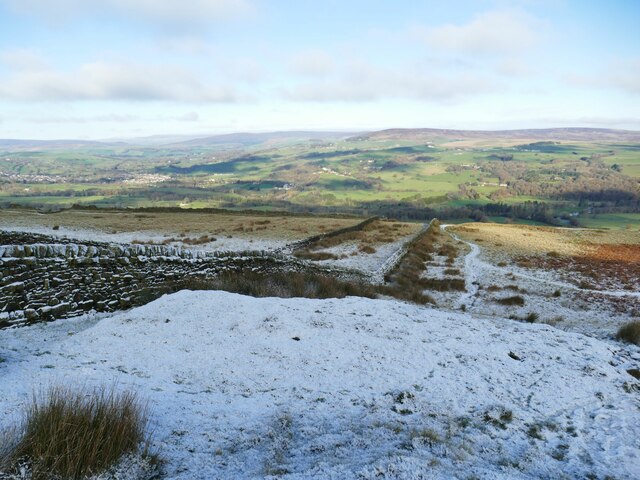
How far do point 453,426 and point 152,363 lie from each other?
536cm

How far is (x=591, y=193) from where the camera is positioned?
116125 mm

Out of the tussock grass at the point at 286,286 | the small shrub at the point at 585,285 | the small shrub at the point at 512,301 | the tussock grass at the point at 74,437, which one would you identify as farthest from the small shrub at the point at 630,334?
the tussock grass at the point at 74,437

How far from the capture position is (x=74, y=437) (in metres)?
3.46

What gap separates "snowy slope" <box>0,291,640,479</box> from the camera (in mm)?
4457

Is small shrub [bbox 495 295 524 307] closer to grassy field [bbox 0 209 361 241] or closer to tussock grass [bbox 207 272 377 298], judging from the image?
tussock grass [bbox 207 272 377 298]

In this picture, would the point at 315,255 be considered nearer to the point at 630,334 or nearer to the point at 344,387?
the point at 630,334

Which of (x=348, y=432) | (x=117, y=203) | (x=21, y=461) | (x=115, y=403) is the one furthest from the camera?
(x=117, y=203)

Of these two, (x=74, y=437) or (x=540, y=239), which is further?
(x=540, y=239)

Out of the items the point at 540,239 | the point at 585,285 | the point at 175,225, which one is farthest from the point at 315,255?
the point at 540,239

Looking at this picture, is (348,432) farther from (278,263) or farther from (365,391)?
(278,263)

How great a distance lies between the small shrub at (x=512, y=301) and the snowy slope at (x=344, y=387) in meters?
6.12

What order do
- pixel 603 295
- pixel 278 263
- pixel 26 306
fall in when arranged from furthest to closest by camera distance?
pixel 603 295 < pixel 278 263 < pixel 26 306

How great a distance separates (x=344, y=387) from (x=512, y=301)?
13241 mm

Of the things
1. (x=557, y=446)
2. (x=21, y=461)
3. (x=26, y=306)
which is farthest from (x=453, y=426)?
(x=26, y=306)
